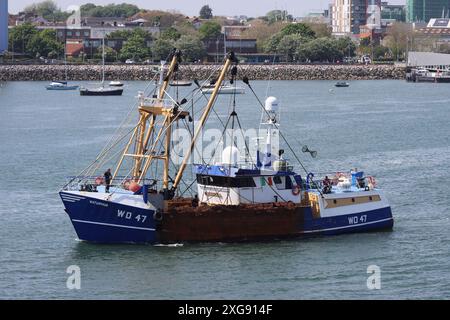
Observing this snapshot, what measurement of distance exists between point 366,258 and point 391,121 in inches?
2069

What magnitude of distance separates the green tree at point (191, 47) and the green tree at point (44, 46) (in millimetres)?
17434

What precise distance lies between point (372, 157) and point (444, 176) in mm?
8226

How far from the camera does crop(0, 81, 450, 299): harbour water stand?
35.2m

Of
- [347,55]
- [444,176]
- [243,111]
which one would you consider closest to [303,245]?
[444,176]

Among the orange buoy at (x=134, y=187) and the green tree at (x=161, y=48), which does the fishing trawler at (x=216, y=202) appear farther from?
the green tree at (x=161, y=48)

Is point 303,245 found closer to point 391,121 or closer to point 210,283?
point 210,283

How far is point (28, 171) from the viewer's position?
A: 58688 mm

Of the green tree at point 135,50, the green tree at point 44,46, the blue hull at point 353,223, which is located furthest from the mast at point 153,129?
the green tree at point 44,46

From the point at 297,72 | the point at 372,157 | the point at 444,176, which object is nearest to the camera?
the point at 444,176

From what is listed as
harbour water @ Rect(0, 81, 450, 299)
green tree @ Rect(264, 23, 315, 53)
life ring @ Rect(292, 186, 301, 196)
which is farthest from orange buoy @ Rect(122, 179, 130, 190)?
green tree @ Rect(264, 23, 315, 53)

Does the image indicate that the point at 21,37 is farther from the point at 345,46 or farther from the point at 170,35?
the point at 345,46

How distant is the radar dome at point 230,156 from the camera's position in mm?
40188

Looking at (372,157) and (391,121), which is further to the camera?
(391,121)

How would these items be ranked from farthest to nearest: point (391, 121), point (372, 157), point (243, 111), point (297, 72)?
1. point (297, 72)
2. point (243, 111)
3. point (391, 121)
4. point (372, 157)
